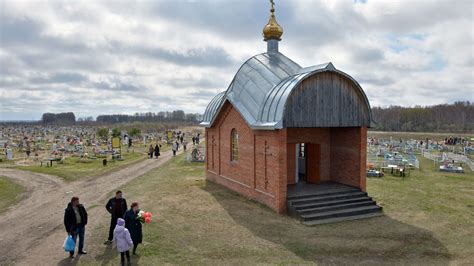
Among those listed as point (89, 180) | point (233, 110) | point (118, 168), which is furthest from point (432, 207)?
point (118, 168)

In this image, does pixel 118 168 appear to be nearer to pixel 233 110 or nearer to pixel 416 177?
pixel 233 110

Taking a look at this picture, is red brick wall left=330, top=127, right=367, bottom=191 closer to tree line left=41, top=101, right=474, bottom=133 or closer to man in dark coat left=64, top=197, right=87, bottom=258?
man in dark coat left=64, top=197, right=87, bottom=258

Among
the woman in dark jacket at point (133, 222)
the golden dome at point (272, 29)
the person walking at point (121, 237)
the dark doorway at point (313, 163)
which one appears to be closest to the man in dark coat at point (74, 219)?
the woman in dark jacket at point (133, 222)

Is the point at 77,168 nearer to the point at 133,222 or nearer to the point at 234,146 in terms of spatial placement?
the point at 234,146

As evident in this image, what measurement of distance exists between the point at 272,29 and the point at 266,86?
4935 millimetres

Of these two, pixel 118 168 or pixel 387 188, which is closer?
pixel 387 188

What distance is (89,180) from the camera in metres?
20.7

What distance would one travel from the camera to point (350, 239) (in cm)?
1059

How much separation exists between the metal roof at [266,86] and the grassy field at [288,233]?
395 cm

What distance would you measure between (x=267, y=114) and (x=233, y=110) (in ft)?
12.4

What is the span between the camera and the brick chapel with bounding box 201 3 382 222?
13.1 m

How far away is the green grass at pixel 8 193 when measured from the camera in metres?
15.1

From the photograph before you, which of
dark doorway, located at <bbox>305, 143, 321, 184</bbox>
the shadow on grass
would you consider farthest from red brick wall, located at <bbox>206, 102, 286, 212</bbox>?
dark doorway, located at <bbox>305, 143, 321, 184</bbox>

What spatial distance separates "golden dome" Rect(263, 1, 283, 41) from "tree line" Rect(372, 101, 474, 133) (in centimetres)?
6964
